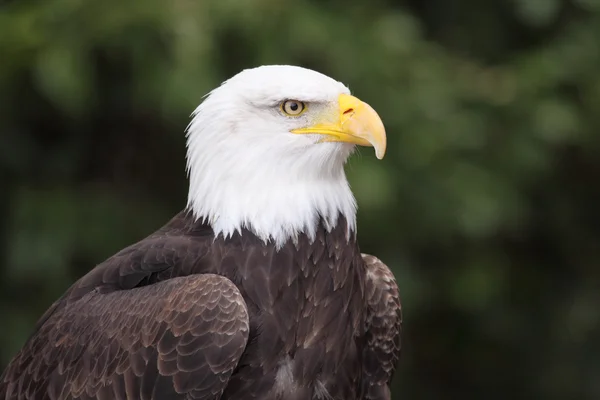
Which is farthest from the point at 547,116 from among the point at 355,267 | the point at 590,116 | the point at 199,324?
the point at 199,324

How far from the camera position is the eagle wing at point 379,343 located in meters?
4.24

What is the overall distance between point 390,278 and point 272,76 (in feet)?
3.20

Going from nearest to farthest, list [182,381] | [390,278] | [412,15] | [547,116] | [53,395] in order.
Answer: [182,381] → [53,395] → [390,278] → [547,116] → [412,15]

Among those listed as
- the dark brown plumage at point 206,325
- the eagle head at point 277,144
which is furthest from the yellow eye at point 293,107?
the dark brown plumage at point 206,325

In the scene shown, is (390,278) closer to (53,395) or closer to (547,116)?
(53,395)

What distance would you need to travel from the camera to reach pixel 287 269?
152 inches

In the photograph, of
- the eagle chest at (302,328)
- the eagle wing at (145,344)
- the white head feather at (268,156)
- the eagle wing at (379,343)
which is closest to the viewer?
the eagle wing at (145,344)

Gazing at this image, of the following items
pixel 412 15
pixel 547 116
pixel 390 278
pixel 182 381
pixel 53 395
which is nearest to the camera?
pixel 182 381

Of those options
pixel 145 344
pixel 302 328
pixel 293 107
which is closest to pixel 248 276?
pixel 302 328

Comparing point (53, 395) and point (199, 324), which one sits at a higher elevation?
point (199, 324)

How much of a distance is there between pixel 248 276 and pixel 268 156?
41cm

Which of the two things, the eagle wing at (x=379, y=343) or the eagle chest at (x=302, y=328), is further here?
the eagle wing at (x=379, y=343)

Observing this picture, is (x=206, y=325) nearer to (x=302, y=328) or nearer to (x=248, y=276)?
(x=248, y=276)

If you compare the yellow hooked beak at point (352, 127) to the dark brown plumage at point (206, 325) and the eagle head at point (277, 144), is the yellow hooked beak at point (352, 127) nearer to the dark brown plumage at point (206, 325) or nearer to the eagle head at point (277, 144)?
the eagle head at point (277, 144)
